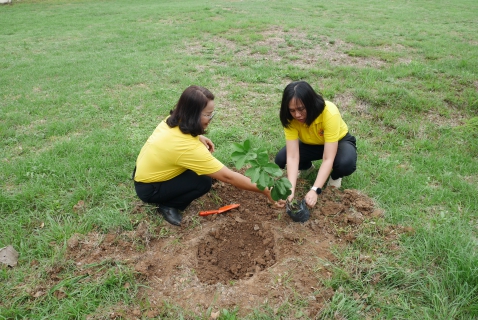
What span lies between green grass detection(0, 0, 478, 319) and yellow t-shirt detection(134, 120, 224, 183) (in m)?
0.56

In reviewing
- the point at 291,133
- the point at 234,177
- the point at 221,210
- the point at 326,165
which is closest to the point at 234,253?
the point at 221,210

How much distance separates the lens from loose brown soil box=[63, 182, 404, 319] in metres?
2.19

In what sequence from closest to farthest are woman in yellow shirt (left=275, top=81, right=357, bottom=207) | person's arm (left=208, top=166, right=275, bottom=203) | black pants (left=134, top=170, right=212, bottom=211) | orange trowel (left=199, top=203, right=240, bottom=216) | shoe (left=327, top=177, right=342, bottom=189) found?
1. person's arm (left=208, top=166, right=275, bottom=203)
2. woman in yellow shirt (left=275, top=81, right=357, bottom=207)
3. black pants (left=134, top=170, right=212, bottom=211)
4. orange trowel (left=199, top=203, right=240, bottom=216)
5. shoe (left=327, top=177, right=342, bottom=189)

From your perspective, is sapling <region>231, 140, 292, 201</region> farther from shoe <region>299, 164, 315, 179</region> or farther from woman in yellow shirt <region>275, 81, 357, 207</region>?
shoe <region>299, 164, 315, 179</region>

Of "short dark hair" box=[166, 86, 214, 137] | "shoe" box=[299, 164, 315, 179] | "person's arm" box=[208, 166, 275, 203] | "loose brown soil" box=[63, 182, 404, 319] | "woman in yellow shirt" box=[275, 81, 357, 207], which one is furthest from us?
"shoe" box=[299, 164, 315, 179]

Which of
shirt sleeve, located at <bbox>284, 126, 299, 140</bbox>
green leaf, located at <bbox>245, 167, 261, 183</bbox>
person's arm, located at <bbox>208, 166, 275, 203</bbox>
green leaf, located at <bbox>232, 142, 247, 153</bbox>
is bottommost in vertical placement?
person's arm, located at <bbox>208, 166, 275, 203</bbox>

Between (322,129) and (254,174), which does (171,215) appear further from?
(322,129)

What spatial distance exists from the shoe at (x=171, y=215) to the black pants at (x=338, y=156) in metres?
1.16

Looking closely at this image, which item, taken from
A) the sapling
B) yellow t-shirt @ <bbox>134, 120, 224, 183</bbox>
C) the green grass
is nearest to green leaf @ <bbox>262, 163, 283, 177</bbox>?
the sapling

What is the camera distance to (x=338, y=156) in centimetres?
308

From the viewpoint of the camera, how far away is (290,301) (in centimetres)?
215

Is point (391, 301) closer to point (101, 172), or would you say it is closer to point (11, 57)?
point (101, 172)

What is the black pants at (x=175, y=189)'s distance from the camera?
2.79 m

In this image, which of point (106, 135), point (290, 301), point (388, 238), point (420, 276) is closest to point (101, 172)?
point (106, 135)
